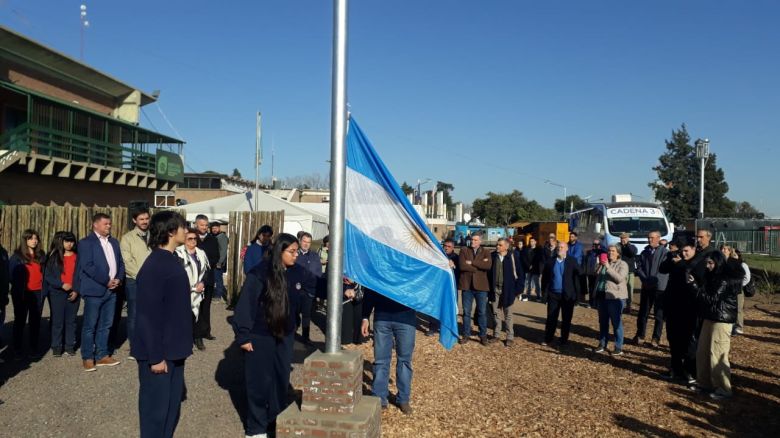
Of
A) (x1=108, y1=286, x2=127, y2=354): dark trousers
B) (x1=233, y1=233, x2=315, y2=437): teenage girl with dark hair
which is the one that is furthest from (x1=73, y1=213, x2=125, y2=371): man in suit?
(x1=233, y1=233, x2=315, y2=437): teenage girl with dark hair

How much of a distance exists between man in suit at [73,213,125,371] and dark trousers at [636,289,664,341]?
8.64m

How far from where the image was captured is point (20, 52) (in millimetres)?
22578

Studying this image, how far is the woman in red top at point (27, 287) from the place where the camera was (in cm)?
758

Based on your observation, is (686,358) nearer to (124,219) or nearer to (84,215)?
(124,219)

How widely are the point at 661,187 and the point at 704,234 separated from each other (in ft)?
237

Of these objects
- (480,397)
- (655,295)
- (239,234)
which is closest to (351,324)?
(480,397)

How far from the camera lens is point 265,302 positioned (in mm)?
4934

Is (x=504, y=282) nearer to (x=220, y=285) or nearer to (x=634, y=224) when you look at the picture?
(x=220, y=285)

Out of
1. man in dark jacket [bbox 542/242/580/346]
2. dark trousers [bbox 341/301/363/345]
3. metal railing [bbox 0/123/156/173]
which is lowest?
dark trousers [bbox 341/301/363/345]

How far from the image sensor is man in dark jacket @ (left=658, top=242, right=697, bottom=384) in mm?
7531

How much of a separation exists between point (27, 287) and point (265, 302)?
471 centimetres

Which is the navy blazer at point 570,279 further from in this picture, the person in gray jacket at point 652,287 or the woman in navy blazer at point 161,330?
the woman in navy blazer at point 161,330

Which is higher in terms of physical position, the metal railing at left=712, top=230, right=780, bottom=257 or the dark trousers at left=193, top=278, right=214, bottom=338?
the metal railing at left=712, top=230, right=780, bottom=257

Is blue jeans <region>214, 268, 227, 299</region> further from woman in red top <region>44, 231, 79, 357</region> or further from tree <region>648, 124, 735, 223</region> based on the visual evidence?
tree <region>648, 124, 735, 223</region>
